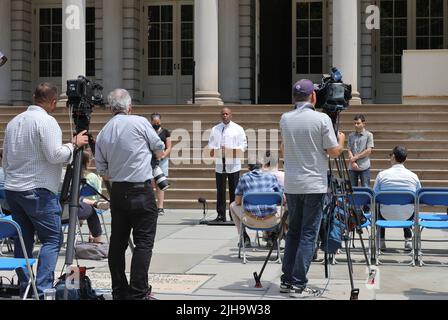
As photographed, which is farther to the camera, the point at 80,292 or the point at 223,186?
the point at 223,186

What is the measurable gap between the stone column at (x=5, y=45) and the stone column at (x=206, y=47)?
7.54 meters

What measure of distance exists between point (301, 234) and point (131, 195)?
184 centimetres

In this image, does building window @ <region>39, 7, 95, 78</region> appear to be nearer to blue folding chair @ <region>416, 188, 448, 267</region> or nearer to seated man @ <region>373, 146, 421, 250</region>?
seated man @ <region>373, 146, 421, 250</region>

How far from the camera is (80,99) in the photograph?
7008 millimetres

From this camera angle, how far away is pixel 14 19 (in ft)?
82.1

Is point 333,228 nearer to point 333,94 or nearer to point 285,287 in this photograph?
point 285,287

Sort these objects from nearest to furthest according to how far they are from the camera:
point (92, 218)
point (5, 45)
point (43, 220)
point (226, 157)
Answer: point (43, 220) < point (92, 218) < point (226, 157) < point (5, 45)

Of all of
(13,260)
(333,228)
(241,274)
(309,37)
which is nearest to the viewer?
(13,260)

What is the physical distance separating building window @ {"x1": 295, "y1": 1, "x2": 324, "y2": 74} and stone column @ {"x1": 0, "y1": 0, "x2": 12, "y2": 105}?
9196 mm

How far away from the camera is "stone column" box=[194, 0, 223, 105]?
19625 mm

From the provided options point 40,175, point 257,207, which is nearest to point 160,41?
point 257,207

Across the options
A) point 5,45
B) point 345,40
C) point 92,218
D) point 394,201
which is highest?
point 5,45
